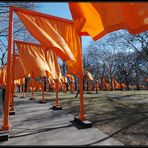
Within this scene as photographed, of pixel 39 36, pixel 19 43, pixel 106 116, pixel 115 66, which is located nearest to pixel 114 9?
pixel 39 36

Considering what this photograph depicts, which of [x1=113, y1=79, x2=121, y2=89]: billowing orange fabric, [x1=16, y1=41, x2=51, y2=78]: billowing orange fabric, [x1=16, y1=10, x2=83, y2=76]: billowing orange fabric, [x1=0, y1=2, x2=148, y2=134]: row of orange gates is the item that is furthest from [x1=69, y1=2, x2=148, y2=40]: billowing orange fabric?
[x1=113, y1=79, x2=121, y2=89]: billowing orange fabric

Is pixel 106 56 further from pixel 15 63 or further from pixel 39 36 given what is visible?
pixel 39 36

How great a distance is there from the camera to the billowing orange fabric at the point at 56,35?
287 inches

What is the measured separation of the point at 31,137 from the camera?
7355 mm

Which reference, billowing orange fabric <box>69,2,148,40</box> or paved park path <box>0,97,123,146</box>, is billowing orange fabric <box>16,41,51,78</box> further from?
billowing orange fabric <box>69,2,148,40</box>

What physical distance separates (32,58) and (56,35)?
10.7ft

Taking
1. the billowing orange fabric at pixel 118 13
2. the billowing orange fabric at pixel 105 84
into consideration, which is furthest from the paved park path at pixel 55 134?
the billowing orange fabric at pixel 105 84

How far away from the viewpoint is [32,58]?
10.6 meters

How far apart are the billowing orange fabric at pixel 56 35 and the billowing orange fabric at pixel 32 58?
170 cm

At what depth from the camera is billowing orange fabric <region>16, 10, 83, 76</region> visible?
7.29 m

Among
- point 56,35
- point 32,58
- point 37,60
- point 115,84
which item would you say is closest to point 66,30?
point 56,35

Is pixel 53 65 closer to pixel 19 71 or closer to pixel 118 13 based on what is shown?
pixel 19 71

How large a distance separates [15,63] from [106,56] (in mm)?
46873

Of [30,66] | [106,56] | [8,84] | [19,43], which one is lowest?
[8,84]
